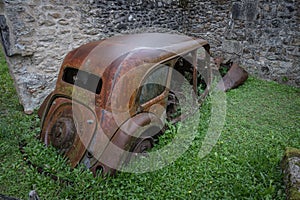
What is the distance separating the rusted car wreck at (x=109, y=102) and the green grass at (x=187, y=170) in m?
0.20

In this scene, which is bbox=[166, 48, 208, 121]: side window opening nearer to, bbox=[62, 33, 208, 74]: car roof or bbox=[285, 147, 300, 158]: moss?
bbox=[62, 33, 208, 74]: car roof

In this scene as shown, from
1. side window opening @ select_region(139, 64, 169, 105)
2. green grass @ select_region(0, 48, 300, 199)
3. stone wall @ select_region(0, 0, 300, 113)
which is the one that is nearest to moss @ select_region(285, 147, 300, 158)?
green grass @ select_region(0, 48, 300, 199)

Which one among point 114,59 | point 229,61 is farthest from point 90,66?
point 229,61

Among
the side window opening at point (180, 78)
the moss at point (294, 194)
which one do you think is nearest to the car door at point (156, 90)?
the side window opening at point (180, 78)

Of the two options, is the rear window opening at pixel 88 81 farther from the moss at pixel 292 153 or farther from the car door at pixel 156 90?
the moss at pixel 292 153

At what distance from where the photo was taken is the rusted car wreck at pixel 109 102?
2.46 metres

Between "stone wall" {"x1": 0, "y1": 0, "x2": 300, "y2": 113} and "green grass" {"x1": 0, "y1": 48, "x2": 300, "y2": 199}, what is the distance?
3.30ft

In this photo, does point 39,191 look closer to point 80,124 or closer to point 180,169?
point 80,124

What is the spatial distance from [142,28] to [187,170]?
12.6ft

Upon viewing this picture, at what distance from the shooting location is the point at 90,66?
2.68 metres

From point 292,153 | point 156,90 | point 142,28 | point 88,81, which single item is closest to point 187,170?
point 156,90

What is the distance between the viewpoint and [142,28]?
5.50m

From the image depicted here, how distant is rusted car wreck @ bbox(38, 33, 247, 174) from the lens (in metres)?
2.46

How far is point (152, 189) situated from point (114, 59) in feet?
4.86
